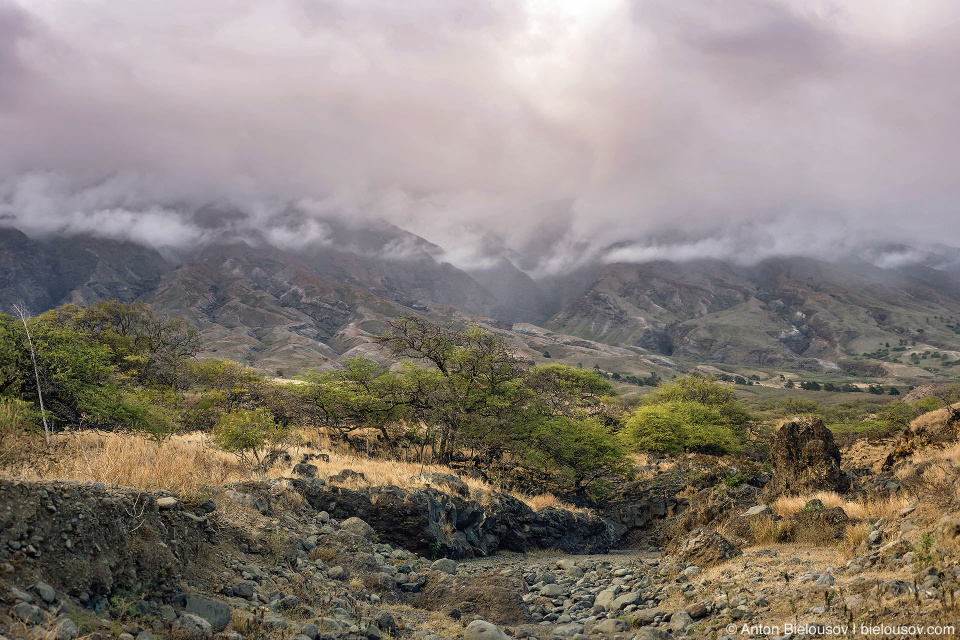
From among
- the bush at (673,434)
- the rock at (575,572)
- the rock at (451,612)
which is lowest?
the bush at (673,434)

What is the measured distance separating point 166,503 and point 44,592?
2.27 m

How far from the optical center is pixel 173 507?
24.7 ft

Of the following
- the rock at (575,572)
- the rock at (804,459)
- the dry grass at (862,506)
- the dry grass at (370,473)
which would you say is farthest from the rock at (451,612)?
the rock at (804,459)

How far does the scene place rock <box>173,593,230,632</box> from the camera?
6316 mm

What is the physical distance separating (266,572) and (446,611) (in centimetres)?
361

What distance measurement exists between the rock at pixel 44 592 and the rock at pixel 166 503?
2154 millimetres

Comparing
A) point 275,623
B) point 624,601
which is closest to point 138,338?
point 275,623

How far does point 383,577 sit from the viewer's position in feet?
35.1

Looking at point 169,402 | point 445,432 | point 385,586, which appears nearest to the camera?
point 385,586

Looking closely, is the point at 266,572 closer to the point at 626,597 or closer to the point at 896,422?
the point at 626,597

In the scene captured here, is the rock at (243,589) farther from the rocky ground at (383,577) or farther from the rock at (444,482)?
the rock at (444,482)

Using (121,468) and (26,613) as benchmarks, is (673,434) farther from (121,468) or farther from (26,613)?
(26,613)

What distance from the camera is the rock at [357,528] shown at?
515 inches

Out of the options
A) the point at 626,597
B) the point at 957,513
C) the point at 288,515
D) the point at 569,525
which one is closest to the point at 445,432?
the point at 569,525
